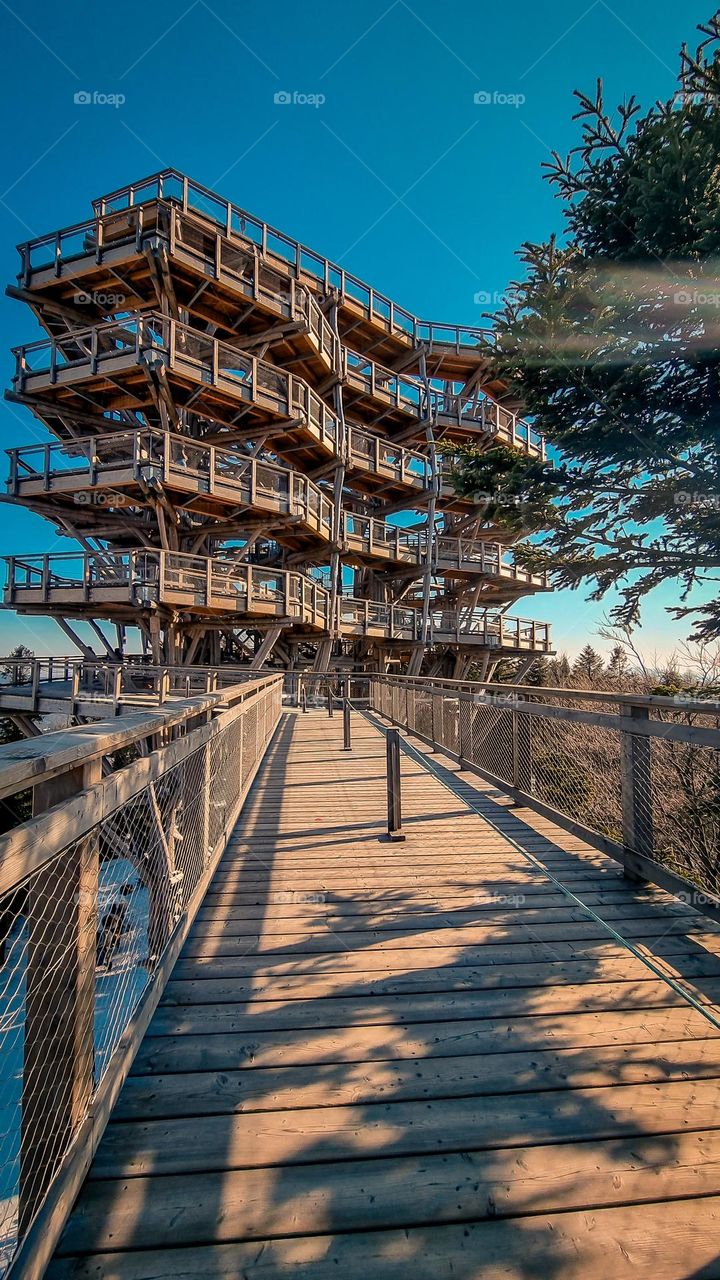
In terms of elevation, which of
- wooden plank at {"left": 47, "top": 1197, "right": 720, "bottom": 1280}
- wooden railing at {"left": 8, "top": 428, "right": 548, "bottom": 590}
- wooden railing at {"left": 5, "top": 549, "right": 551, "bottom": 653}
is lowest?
wooden plank at {"left": 47, "top": 1197, "right": 720, "bottom": 1280}

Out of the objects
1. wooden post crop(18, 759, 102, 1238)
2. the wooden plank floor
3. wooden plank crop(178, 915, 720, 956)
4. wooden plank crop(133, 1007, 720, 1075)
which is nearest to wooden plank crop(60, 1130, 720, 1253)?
the wooden plank floor

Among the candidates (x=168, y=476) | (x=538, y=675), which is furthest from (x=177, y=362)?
(x=538, y=675)

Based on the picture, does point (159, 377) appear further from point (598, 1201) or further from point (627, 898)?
point (598, 1201)

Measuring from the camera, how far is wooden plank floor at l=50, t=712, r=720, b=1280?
1682mm

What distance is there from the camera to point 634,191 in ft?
18.5

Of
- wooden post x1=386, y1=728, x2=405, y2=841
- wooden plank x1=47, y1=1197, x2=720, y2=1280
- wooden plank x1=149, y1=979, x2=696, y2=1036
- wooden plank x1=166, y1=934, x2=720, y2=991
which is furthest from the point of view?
wooden post x1=386, y1=728, x2=405, y2=841

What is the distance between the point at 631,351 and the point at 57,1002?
7.00m

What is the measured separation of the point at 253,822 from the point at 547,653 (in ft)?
101

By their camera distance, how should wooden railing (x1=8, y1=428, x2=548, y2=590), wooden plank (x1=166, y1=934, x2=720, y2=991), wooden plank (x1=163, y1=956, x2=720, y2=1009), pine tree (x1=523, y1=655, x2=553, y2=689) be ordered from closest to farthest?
wooden plank (x1=163, y1=956, x2=720, y2=1009) → wooden plank (x1=166, y1=934, x2=720, y2=991) → wooden railing (x1=8, y1=428, x2=548, y2=590) → pine tree (x1=523, y1=655, x2=553, y2=689)

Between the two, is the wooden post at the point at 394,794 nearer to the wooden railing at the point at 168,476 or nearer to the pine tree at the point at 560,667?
the wooden railing at the point at 168,476

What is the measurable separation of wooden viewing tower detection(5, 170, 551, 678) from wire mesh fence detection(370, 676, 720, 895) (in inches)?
341

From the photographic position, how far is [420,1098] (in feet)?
7.32

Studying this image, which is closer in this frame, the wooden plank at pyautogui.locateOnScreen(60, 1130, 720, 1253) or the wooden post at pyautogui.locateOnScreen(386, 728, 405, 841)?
the wooden plank at pyautogui.locateOnScreen(60, 1130, 720, 1253)

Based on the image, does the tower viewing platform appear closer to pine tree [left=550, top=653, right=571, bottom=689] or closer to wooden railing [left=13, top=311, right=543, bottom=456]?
wooden railing [left=13, top=311, right=543, bottom=456]
